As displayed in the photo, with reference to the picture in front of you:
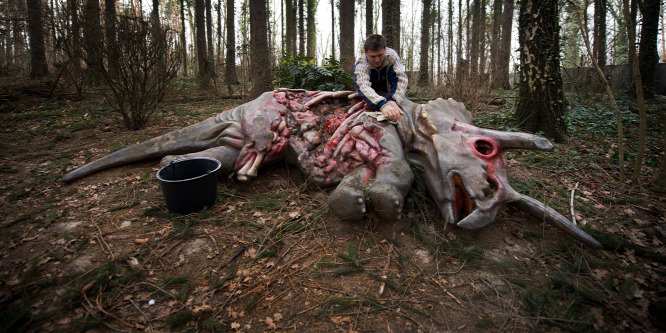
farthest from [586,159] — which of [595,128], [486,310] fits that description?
[486,310]

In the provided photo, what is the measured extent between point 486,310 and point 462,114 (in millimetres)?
2113

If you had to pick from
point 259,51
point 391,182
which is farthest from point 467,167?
point 259,51

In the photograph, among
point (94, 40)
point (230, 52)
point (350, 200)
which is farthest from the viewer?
point (230, 52)

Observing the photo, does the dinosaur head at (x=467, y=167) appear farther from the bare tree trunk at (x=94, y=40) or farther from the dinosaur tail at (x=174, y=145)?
the bare tree trunk at (x=94, y=40)

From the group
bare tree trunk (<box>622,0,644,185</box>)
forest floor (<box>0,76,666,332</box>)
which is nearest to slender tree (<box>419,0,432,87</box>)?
bare tree trunk (<box>622,0,644,185</box>)

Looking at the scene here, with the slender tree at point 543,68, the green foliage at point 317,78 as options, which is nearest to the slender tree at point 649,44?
the slender tree at point 543,68

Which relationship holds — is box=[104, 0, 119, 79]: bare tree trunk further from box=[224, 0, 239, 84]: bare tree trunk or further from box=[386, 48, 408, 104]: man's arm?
box=[224, 0, 239, 84]: bare tree trunk

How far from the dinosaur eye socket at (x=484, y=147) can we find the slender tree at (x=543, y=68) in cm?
243

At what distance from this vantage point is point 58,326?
1647 mm

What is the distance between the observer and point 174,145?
3.52 metres

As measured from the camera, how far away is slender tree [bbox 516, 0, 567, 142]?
433 cm

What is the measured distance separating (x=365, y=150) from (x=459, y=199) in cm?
90

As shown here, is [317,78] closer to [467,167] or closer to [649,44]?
[467,167]

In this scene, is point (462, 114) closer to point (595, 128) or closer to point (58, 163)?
point (595, 128)
